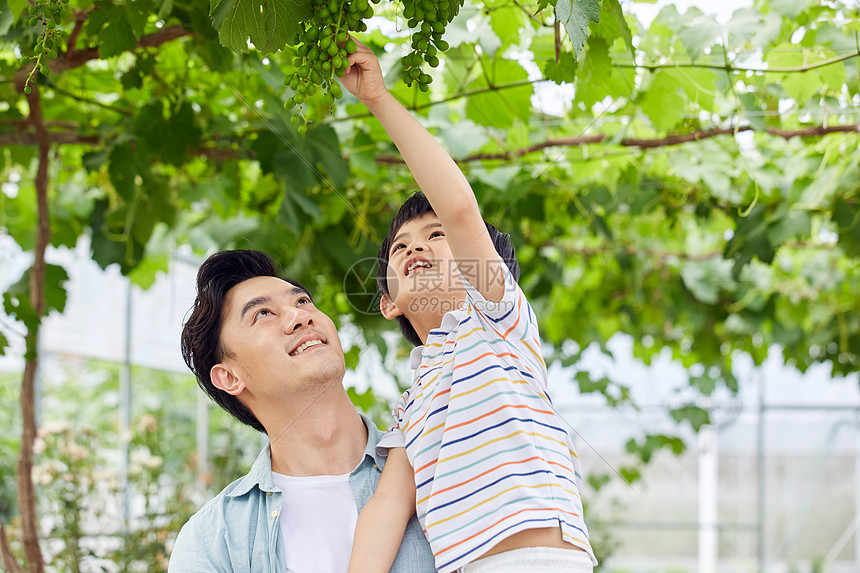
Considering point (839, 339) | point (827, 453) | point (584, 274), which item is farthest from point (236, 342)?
point (827, 453)

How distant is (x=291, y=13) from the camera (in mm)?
894

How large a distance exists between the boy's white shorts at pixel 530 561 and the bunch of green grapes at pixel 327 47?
60 centimetres

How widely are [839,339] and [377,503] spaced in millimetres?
4134

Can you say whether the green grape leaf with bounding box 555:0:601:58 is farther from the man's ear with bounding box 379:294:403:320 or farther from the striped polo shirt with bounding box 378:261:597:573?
the man's ear with bounding box 379:294:403:320

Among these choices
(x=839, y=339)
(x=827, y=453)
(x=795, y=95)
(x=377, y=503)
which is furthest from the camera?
(x=827, y=453)

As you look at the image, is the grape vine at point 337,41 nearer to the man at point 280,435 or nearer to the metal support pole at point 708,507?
the man at point 280,435

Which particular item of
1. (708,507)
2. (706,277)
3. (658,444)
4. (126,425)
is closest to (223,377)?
(126,425)

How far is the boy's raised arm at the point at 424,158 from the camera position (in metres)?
0.94

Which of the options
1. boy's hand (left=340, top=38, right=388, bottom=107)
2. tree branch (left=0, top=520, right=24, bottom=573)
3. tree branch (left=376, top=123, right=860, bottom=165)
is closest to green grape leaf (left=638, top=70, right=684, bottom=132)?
tree branch (left=376, top=123, right=860, bottom=165)

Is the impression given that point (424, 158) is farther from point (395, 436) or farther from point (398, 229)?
point (395, 436)

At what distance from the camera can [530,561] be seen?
3.41ft

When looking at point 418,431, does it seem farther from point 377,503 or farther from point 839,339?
point 839,339

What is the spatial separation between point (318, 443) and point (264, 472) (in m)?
0.10

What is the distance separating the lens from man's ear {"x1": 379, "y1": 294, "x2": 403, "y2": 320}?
1.36 meters
